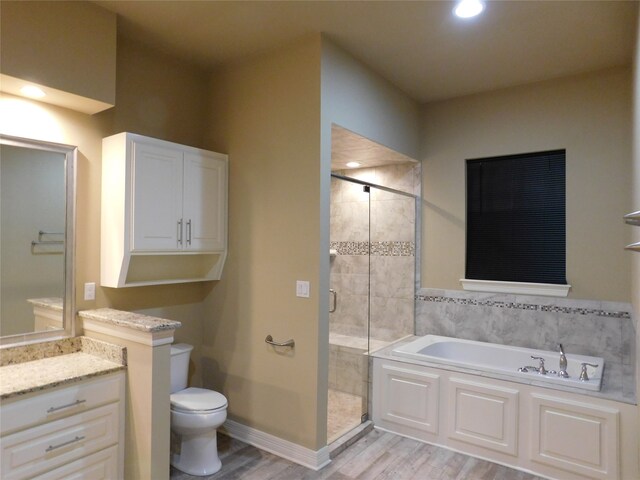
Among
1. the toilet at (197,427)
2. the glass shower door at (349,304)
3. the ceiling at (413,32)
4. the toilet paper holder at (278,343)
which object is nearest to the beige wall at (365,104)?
the ceiling at (413,32)

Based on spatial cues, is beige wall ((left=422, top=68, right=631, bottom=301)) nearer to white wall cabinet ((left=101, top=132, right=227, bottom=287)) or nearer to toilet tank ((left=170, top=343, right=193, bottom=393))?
white wall cabinet ((left=101, top=132, right=227, bottom=287))

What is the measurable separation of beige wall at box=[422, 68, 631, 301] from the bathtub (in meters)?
0.52

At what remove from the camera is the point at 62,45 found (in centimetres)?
232

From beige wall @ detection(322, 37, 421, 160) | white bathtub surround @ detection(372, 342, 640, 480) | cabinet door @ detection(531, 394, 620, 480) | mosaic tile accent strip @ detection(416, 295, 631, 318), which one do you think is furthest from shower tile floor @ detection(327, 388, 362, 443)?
beige wall @ detection(322, 37, 421, 160)

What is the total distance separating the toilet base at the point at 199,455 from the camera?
8.79ft

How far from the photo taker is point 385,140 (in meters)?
3.52

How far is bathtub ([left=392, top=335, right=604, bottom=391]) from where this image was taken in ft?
9.45

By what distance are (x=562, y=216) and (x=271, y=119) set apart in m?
2.52

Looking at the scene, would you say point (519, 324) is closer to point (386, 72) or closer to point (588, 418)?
point (588, 418)

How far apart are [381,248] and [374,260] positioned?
0.14 metres

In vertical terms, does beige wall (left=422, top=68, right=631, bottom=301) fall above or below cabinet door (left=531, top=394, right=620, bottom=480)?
above

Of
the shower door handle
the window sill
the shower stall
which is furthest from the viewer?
the shower door handle

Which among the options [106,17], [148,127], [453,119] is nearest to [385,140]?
[453,119]

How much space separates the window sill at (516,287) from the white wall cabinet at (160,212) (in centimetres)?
224
